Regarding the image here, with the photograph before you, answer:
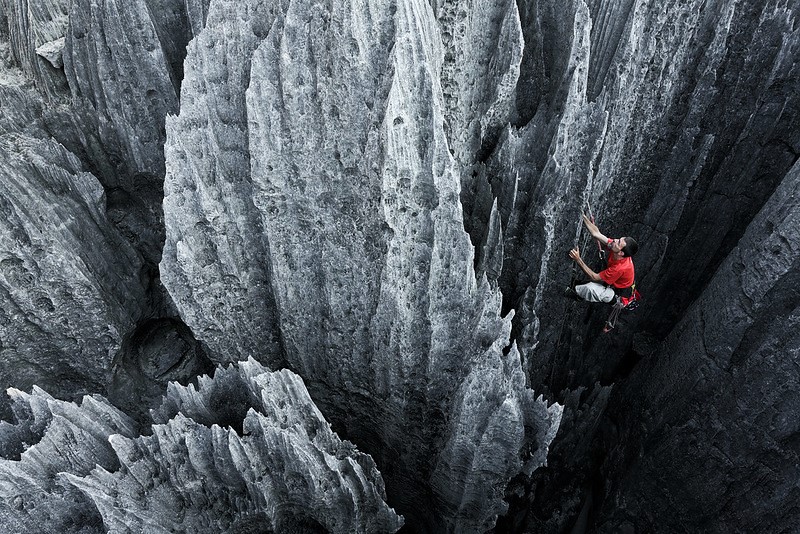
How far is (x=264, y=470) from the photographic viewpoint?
8578 mm

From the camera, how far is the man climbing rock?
36.1 feet

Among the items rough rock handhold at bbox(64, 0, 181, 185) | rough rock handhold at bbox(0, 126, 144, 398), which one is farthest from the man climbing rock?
rough rock handhold at bbox(0, 126, 144, 398)

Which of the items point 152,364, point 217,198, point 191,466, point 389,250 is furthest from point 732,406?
point 152,364

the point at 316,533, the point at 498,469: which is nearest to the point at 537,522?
the point at 498,469

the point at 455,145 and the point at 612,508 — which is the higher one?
the point at 455,145

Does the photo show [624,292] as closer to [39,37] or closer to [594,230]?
[594,230]

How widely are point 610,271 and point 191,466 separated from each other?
8.62 metres

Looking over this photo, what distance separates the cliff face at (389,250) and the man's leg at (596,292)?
0.98m

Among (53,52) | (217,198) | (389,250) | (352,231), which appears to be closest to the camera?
(389,250)

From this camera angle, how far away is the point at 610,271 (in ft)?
37.0

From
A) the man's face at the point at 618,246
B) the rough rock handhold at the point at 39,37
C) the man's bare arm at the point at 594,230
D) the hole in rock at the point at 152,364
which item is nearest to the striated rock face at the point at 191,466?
the hole in rock at the point at 152,364

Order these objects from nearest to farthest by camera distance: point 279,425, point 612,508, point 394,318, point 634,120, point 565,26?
1. point 279,425
2. point 394,318
3. point 565,26
4. point 634,120
5. point 612,508

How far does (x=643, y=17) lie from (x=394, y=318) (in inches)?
304

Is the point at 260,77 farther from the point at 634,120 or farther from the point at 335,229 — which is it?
the point at 634,120
